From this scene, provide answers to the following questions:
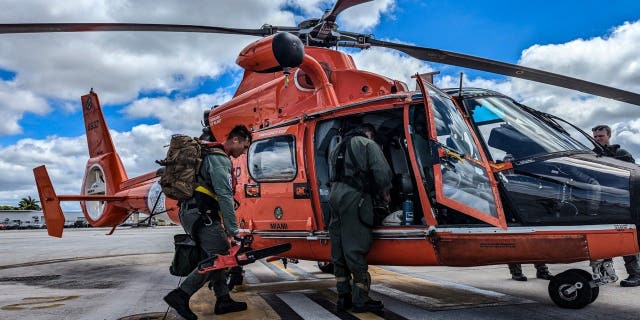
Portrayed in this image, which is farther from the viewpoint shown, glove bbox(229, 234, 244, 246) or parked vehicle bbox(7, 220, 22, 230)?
parked vehicle bbox(7, 220, 22, 230)

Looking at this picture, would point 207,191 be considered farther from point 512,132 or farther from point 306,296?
point 512,132

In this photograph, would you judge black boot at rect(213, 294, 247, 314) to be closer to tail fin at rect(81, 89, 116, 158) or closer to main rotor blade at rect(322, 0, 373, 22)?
main rotor blade at rect(322, 0, 373, 22)

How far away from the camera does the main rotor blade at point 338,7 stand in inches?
238

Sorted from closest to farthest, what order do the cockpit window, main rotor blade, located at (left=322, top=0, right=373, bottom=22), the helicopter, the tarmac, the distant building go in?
1. the helicopter
2. the cockpit window
3. the tarmac
4. main rotor blade, located at (left=322, top=0, right=373, bottom=22)
5. the distant building

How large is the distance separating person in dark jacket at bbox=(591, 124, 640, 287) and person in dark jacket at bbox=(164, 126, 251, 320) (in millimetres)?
3568

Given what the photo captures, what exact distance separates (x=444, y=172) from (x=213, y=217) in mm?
2285

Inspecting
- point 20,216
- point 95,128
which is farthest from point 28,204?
point 95,128

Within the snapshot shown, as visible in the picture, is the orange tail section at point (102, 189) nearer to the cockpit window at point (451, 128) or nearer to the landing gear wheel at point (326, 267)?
the landing gear wheel at point (326, 267)

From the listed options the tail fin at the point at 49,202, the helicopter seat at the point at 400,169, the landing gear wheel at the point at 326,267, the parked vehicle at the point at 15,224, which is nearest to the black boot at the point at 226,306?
Result: the helicopter seat at the point at 400,169

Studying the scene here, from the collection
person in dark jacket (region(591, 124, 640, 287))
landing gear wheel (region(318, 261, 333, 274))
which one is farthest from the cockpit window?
landing gear wheel (region(318, 261, 333, 274))

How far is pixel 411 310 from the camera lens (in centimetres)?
464

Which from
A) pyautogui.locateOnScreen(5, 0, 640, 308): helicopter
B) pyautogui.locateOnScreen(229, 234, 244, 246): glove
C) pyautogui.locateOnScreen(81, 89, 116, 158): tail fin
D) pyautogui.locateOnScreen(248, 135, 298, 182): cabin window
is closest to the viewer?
pyautogui.locateOnScreen(5, 0, 640, 308): helicopter

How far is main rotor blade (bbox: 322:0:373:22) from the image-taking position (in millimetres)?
6039

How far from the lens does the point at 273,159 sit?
5785mm
